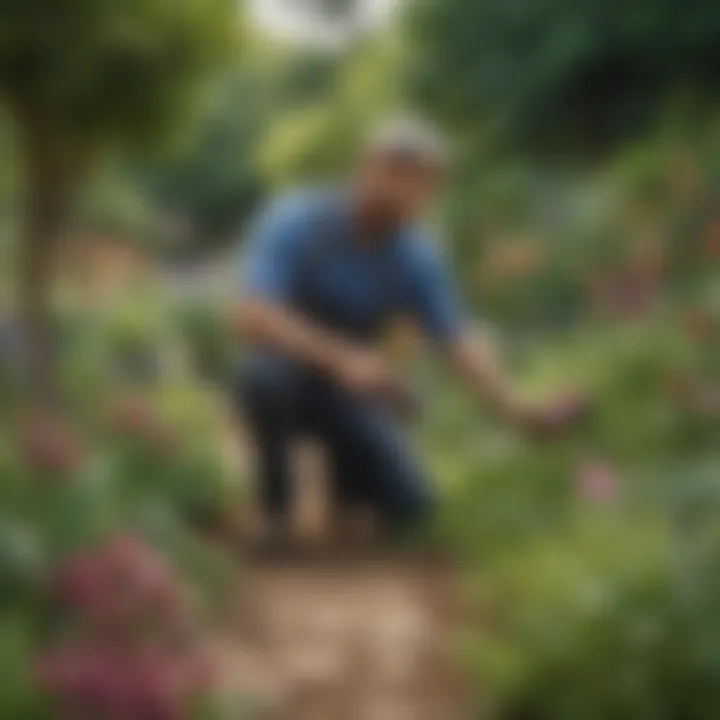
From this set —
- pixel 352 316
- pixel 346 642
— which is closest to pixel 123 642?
pixel 346 642

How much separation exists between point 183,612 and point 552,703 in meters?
0.29

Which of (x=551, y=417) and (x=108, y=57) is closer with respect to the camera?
(x=108, y=57)

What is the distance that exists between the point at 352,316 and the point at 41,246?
0.77 ft

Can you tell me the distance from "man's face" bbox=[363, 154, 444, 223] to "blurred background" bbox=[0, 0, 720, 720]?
0.06 feet

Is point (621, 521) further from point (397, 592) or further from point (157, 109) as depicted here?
point (157, 109)

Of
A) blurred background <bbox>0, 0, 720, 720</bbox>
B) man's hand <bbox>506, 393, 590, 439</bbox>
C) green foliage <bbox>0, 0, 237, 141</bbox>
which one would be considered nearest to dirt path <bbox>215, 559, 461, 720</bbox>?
blurred background <bbox>0, 0, 720, 720</bbox>

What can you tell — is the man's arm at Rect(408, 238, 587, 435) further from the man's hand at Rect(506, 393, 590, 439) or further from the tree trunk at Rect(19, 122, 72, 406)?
the tree trunk at Rect(19, 122, 72, 406)

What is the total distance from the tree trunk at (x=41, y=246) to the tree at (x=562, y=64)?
27cm

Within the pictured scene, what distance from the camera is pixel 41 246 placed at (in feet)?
3.90

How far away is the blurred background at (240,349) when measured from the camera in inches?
46.4

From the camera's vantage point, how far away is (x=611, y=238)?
1304 mm

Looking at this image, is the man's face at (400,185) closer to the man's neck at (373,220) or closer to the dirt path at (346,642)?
the man's neck at (373,220)

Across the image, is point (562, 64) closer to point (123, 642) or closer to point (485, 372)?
point (485, 372)

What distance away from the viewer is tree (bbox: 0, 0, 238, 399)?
1158 millimetres
